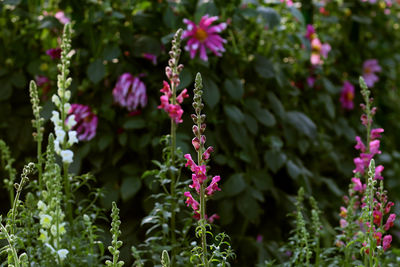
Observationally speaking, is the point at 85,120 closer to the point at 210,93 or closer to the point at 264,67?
the point at 210,93

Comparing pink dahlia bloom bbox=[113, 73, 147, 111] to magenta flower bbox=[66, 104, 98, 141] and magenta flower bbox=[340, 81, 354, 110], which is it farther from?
magenta flower bbox=[340, 81, 354, 110]

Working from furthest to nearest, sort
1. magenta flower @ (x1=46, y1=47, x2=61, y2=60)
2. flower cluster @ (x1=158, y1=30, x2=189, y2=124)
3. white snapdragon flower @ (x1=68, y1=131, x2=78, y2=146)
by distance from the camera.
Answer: magenta flower @ (x1=46, y1=47, x2=61, y2=60) → white snapdragon flower @ (x1=68, y1=131, x2=78, y2=146) → flower cluster @ (x1=158, y1=30, x2=189, y2=124)

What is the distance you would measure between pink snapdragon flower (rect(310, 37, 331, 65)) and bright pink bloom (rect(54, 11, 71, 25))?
1.37m

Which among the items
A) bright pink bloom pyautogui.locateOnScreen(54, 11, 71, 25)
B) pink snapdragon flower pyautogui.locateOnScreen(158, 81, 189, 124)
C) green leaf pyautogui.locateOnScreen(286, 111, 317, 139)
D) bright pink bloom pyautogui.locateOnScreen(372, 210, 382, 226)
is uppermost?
bright pink bloom pyautogui.locateOnScreen(54, 11, 71, 25)

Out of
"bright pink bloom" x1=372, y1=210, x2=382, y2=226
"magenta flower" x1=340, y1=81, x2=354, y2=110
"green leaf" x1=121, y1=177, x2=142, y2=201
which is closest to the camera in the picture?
"bright pink bloom" x1=372, y1=210, x2=382, y2=226

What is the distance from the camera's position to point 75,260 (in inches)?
63.1

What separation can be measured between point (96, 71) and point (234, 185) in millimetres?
739

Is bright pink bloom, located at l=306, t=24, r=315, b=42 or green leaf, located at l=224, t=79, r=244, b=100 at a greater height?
bright pink bloom, located at l=306, t=24, r=315, b=42

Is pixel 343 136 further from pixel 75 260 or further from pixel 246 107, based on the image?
pixel 75 260

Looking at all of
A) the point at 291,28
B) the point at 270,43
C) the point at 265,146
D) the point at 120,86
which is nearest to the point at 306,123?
the point at 265,146

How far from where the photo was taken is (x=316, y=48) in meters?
3.12

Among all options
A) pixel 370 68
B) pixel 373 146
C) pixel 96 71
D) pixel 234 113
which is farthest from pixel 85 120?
pixel 370 68

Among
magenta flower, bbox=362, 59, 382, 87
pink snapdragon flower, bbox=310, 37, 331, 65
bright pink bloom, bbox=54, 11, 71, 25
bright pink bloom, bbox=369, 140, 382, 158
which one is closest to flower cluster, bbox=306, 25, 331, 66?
pink snapdragon flower, bbox=310, 37, 331, 65

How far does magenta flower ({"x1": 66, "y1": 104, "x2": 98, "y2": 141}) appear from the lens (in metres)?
2.29
